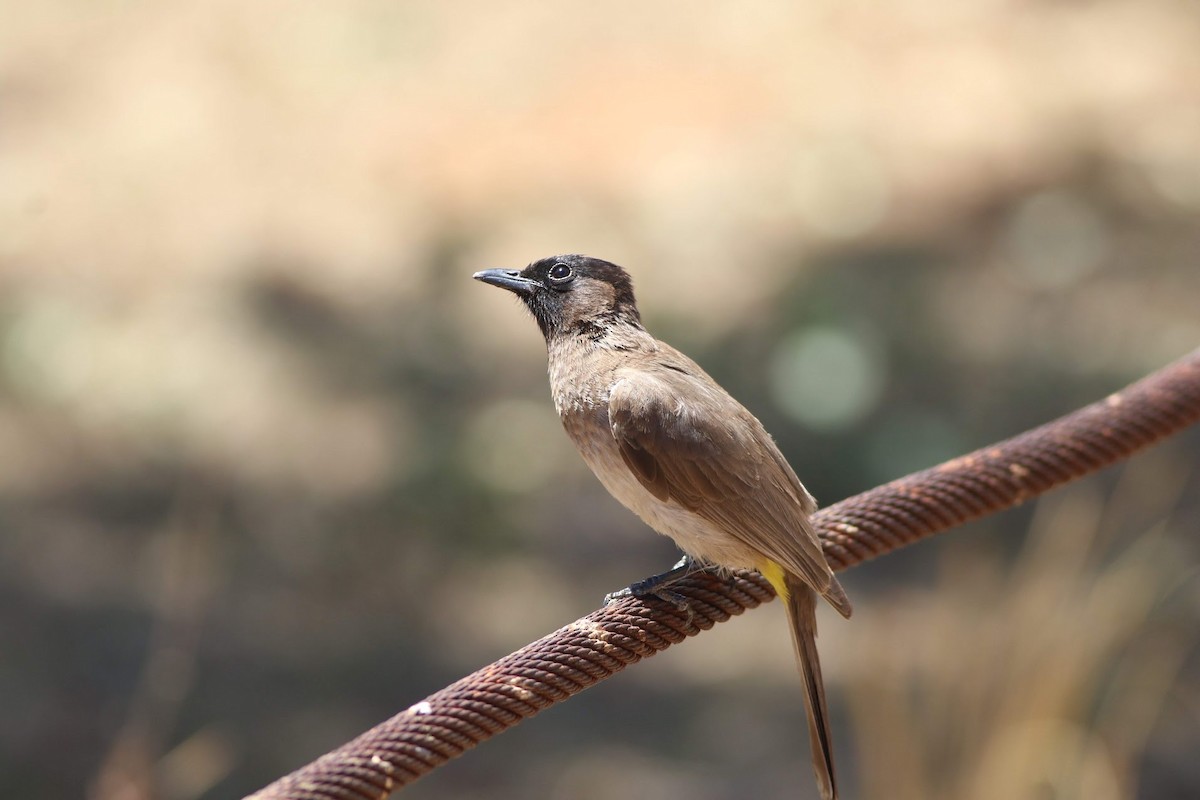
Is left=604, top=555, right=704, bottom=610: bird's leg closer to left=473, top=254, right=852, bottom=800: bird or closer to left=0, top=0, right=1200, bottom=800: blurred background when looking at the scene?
left=473, top=254, right=852, bottom=800: bird

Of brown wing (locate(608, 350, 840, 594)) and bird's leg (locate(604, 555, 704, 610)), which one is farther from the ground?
brown wing (locate(608, 350, 840, 594))

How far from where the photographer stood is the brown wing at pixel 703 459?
3543 millimetres

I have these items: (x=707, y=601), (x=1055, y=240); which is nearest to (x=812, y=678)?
(x=707, y=601)

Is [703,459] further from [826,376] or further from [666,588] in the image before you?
A: [826,376]

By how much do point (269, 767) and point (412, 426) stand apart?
7.45 feet

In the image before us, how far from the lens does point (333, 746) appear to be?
597 centimetres

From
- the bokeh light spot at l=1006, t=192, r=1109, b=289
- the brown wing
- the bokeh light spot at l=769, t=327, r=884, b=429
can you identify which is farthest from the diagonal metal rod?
the bokeh light spot at l=1006, t=192, r=1109, b=289

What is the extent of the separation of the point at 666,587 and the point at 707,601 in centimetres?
16

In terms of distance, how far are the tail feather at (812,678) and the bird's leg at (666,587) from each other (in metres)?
0.30

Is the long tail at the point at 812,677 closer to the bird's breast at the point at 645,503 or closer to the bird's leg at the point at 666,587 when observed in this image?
the bird's breast at the point at 645,503

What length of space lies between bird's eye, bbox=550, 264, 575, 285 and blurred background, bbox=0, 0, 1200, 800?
1469 millimetres

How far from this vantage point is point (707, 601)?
11.0 feet

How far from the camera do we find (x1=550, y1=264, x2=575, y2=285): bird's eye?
4380mm

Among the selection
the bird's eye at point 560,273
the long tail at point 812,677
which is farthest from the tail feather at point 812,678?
the bird's eye at point 560,273
